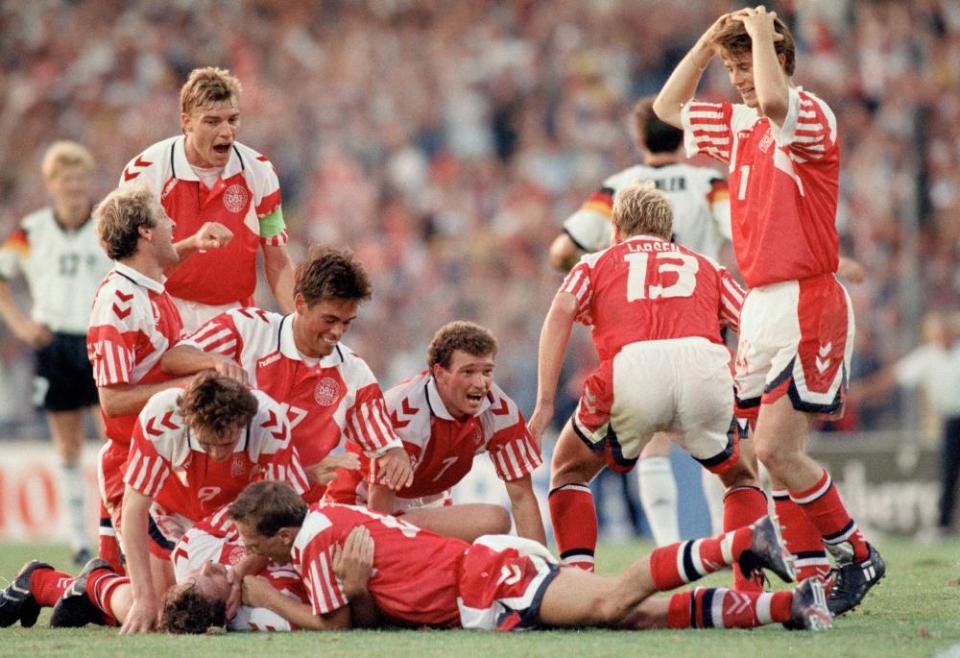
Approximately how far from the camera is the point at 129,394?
22.2ft

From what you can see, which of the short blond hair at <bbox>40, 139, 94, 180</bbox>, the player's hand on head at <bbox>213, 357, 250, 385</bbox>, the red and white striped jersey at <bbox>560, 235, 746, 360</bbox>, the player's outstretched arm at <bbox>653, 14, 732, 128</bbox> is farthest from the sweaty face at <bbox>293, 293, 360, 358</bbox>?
the short blond hair at <bbox>40, 139, 94, 180</bbox>

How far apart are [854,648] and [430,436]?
2294 mm

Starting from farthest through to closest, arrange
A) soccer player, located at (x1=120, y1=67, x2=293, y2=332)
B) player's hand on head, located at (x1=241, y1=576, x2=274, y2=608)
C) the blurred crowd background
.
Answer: the blurred crowd background, soccer player, located at (x1=120, y1=67, x2=293, y2=332), player's hand on head, located at (x1=241, y1=576, x2=274, y2=608)

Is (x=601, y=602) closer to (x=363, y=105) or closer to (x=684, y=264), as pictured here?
(x=684, y=264)

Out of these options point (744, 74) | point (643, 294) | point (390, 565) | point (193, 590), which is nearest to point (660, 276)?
point (643, 294)

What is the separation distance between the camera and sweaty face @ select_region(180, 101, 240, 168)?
744cm

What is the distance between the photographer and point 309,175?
1714cm

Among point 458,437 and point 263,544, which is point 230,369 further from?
point 458,437

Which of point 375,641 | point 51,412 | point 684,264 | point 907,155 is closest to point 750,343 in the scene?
point 684,264

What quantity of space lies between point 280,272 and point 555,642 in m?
2.94

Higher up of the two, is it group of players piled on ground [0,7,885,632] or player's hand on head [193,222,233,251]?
player's hand on head [193,222,233,251]

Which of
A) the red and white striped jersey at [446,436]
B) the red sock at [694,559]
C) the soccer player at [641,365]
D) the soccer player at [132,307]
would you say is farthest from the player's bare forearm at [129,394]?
the red sock at [694,559]

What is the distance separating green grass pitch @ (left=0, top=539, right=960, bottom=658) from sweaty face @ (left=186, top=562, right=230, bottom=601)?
0.17 metres

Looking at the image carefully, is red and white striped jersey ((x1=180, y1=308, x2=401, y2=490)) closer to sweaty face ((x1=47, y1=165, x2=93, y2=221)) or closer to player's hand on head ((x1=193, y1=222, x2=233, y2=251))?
player's hand on head ((x1=193, y1=222, x2=233, y2=251))
